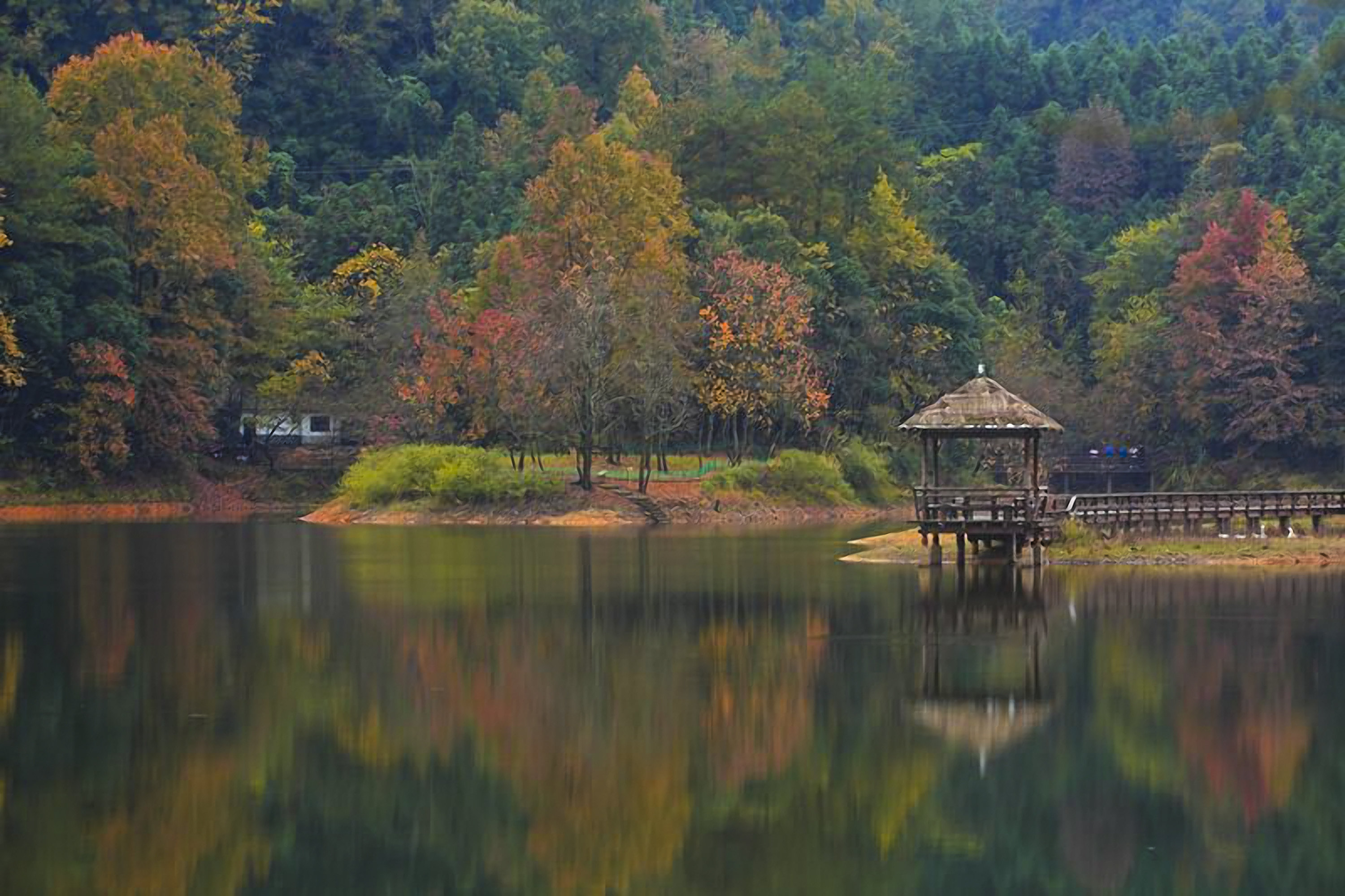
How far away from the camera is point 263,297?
10119 cm

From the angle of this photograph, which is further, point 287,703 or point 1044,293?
point 1044,293

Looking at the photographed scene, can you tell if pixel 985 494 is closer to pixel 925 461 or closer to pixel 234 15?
pixel 925 461

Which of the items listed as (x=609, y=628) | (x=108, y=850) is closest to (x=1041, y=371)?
(x=609, y=628)

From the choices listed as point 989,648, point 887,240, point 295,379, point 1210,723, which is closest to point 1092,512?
point 989,648

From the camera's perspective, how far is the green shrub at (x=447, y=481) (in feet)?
279

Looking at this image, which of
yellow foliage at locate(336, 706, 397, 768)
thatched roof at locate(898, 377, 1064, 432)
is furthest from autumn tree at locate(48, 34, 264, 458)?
yellow foliage at locate(336, 706, 397, 768)

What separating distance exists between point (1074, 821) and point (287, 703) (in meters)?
13.4

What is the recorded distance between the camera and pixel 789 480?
90.2m

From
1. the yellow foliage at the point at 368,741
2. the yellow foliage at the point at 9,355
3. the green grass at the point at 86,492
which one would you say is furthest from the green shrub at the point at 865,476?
the yellow foliage at the point at 368,741

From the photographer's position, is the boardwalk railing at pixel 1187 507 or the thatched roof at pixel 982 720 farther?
the boardwalk railing at pixel 1187 507

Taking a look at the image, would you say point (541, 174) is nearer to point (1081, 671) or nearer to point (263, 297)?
point (263, 297)

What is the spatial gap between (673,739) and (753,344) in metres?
63.4

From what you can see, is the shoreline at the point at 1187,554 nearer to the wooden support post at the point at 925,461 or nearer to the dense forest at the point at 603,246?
the wooden support post at the point at 925,461

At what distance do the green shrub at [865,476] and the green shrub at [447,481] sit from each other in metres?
14.9
